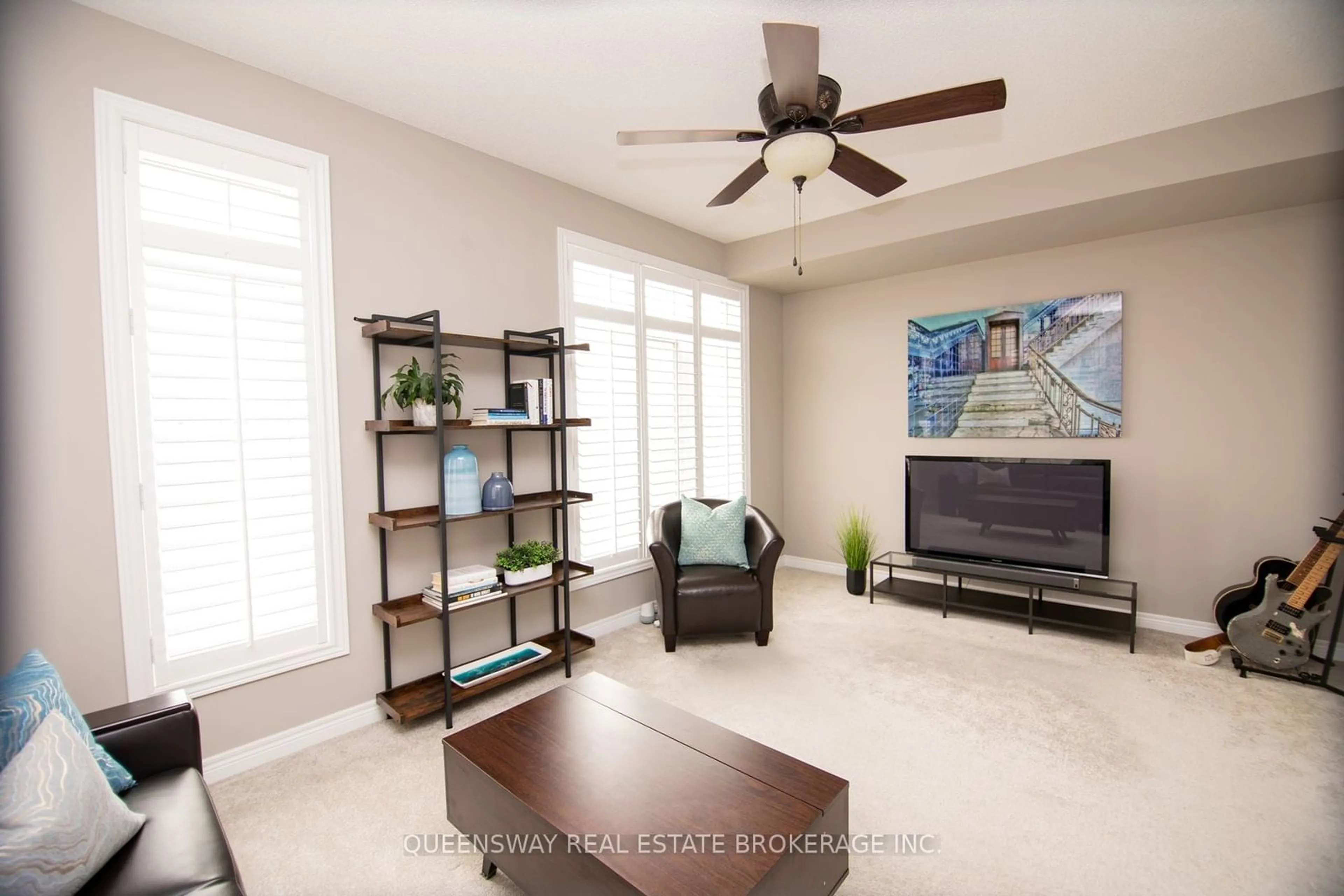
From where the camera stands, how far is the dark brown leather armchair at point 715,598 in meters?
3.39

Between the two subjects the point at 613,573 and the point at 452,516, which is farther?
the point at 613,573

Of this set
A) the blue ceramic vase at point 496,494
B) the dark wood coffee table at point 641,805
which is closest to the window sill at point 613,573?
the blue ceramic vase at point 496,494

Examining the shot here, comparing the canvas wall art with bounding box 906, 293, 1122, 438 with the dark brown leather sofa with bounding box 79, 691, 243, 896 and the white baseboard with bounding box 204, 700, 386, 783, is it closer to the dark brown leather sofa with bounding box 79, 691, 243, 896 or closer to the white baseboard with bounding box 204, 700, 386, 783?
the white baseboard with bounding box 204, 700, 386, 783

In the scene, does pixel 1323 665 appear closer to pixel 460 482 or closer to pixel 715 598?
pixel 715 598

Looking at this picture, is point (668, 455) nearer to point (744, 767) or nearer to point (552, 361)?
point (552, 361)

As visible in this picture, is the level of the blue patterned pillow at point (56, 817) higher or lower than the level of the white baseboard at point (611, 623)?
higher

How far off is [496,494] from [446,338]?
80cm

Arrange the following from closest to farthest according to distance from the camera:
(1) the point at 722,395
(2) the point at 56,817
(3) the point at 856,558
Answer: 1. (2) the point at 56,817
2. (3) the point at 856,558
3. (1) the point at 722,395

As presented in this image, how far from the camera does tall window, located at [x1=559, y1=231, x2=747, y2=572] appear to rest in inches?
142

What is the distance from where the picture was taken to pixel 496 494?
9.27ft

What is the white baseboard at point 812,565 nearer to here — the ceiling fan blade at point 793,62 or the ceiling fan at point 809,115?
the ceiling fan at point 809,115

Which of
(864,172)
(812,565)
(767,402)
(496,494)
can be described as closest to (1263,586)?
(812,565)

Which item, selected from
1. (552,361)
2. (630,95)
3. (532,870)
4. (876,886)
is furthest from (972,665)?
(630,95)

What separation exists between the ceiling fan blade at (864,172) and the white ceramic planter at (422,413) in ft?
6.59
